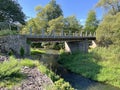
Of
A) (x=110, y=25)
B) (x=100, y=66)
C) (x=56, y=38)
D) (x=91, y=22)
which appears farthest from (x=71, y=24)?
(x=100, y=66)

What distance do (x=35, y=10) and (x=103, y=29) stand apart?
30722mm

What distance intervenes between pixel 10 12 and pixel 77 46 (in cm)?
1193

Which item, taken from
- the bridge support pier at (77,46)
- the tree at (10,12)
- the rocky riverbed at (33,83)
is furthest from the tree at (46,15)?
the rocky riverbed at (33,83)

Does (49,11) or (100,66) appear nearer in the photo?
(100,66)

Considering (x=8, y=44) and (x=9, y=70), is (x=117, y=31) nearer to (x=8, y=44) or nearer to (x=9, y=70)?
(x=8, y=44)

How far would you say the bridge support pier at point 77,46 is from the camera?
35.6 metres

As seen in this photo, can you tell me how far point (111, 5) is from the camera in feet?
125

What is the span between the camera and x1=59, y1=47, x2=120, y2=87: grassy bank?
63.5ft

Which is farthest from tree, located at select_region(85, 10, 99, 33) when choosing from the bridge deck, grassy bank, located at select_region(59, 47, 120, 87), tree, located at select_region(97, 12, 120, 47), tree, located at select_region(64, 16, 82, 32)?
grassy bank, located at select_region(59, 47, 120, 87)

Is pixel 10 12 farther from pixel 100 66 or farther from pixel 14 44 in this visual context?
pixel 100 66

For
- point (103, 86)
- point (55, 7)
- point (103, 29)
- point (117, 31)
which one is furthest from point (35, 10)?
point (103, 86)

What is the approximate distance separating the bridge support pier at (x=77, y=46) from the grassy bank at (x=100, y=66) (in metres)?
6.39

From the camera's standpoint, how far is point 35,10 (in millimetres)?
57156

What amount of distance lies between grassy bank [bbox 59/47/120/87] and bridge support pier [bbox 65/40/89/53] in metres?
6.39
